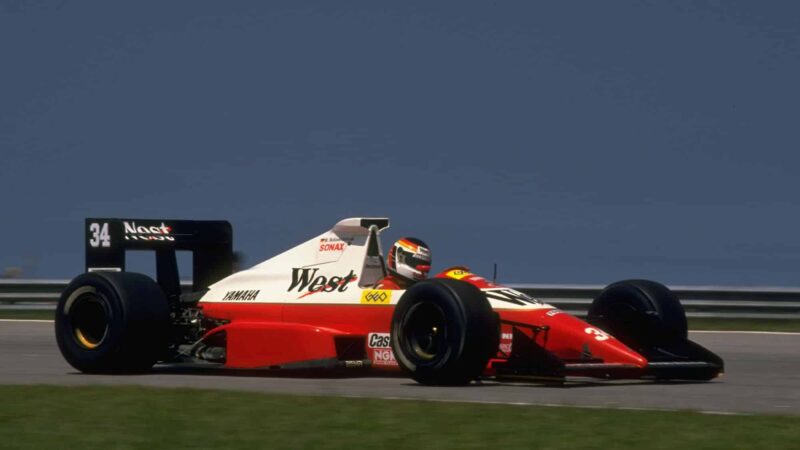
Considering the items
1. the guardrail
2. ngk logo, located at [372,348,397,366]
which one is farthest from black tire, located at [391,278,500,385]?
the guardrail

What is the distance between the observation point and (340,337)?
40.2 ft

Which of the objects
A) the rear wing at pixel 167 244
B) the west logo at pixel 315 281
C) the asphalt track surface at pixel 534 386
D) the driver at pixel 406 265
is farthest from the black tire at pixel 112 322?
the driver at pixel 406 265

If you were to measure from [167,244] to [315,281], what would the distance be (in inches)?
78.8

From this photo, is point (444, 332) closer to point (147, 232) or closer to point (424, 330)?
point (424, 330)

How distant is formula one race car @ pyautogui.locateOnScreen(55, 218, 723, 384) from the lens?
435 inches

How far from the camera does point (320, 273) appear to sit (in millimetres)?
12930

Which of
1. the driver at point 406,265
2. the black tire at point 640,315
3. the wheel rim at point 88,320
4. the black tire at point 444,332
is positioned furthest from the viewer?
the wheel rim at point 88,320

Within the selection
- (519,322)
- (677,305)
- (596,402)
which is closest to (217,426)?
(596,402)

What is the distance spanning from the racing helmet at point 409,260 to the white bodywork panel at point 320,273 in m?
0.30

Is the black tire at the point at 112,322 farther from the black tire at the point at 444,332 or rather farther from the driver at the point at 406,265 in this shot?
the black tire at the point at 444,332

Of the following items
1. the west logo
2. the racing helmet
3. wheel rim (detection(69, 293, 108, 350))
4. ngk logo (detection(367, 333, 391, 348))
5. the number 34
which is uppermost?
the number 34

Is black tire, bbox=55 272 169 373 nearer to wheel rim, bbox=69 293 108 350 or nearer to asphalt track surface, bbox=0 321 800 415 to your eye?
wheel rim, bbox=69 293 108 350

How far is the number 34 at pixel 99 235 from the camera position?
13.6 metres

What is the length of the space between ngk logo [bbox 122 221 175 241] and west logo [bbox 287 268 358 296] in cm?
170
